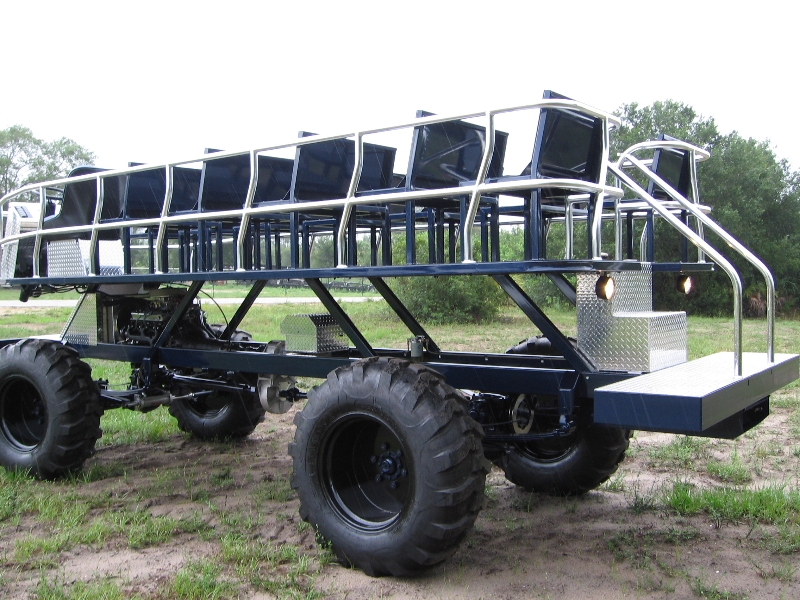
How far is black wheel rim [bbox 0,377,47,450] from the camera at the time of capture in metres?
6.02

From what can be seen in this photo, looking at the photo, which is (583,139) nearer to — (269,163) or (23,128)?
(269,163)

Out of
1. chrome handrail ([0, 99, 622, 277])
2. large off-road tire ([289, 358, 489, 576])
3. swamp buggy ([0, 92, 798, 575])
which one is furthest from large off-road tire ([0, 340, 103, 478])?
large off-road tire ([289, 358, 489, 576])

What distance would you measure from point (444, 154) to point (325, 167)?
0.92 m

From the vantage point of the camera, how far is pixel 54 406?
18.3 feet

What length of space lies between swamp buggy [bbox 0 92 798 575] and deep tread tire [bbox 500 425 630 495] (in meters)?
0.01

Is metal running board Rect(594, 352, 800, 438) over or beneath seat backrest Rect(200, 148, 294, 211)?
beneath

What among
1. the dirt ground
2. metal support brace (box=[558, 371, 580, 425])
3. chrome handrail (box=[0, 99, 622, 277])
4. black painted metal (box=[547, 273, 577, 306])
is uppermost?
chrome handrail (box=[0, 99, 622, 277])

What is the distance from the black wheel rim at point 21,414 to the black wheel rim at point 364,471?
2859 mm

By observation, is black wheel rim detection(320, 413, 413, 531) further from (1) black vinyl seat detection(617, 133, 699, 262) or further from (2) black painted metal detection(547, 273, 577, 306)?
(1) black vinyl seat detection(617, 133, 699, 262)

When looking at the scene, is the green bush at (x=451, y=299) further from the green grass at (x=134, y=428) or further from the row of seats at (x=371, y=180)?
the row of seats at (x=371, y=180)

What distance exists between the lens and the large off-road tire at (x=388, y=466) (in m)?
3.74

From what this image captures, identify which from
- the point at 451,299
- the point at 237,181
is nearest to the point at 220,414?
the point at 237,181

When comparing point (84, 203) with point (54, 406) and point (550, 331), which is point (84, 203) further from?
point (550, 331)

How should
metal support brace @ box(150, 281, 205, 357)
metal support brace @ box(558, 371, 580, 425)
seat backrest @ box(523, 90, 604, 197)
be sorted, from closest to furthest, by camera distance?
seat backrest @ box(523, 90, 604, 197) < metal support brace @ box(558, 371, 580, 425) < metal support brace @ box(150, 281, 205, 357)
